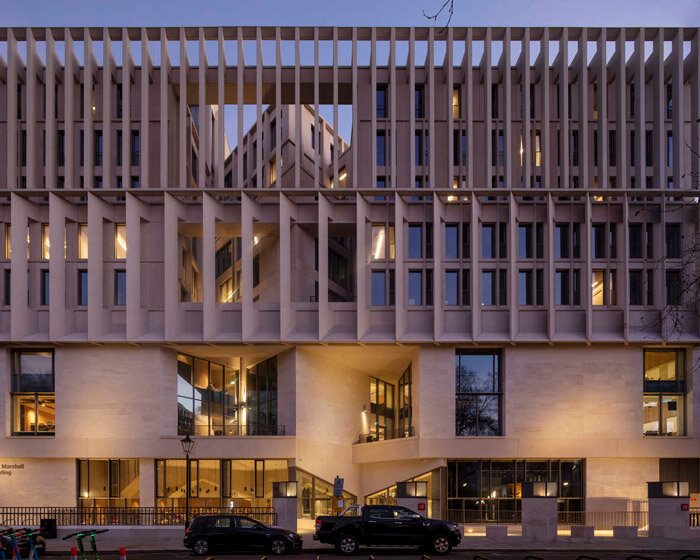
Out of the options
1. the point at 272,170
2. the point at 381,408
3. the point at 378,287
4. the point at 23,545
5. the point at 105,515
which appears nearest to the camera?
the point at 23,545

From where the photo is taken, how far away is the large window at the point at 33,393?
36500 millimetres

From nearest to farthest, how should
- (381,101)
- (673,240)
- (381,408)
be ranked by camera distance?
(673,240), (381,101), (381,408)

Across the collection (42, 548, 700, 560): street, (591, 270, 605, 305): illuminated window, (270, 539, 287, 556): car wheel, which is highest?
(591, 270, 605, 305): illuminated window

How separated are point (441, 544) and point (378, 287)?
1667 centimetres

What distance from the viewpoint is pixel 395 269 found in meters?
36.5

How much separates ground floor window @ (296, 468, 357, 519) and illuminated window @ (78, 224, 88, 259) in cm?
1545

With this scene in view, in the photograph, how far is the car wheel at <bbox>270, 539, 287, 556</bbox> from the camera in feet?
75.0

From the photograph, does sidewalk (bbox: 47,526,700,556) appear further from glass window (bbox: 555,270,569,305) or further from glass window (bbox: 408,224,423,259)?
glass window (bbox: 408,224,423,259)

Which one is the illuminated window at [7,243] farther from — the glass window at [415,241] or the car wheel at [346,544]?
the car wheel at [346,544]

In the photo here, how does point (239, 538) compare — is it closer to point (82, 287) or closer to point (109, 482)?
point (109, 482)

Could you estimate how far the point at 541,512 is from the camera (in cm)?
2634

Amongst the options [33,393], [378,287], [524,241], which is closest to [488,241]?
[524,241]

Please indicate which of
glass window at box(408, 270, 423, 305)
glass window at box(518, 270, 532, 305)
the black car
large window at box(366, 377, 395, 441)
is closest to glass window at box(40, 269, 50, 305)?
large window at box(366, 377, 395, 441)

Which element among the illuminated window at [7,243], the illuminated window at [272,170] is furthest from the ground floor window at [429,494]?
the illuminated window at [7,243]
